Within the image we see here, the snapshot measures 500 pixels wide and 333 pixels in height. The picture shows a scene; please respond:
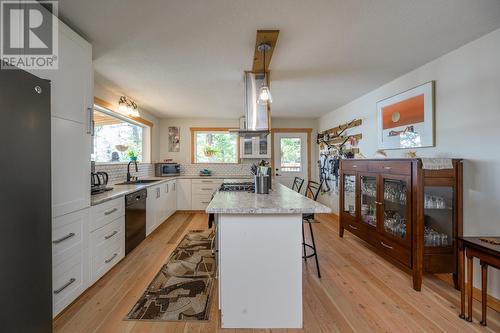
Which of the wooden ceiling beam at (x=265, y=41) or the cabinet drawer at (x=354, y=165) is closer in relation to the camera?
the wooden ceiling beam at (x=265, y=41)

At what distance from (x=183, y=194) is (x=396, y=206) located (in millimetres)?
4122

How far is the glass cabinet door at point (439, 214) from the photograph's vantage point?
2.15m

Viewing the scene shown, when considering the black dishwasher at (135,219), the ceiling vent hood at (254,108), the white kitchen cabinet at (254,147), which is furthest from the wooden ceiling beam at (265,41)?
the white kitchen cabinet at (254,147)

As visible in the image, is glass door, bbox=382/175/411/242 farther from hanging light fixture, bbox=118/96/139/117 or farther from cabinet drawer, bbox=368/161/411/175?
hanging light fixture, bbox=118/96/139/117

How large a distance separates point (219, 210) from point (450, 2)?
7.09 feet

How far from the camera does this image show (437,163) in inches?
81.6

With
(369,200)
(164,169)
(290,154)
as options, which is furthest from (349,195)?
(164,169)

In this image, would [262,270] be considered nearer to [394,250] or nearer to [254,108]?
[394,250]

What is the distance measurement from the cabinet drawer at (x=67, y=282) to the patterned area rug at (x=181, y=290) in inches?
20.5

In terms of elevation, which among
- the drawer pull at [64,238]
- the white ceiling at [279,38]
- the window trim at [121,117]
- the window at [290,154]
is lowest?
the drawer pull at [64,238]

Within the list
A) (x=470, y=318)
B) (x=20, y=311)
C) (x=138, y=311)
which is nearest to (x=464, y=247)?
(x=470, y=318)

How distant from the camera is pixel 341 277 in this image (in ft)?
7.49

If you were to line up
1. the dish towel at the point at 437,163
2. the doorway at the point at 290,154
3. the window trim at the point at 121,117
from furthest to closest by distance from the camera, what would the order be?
the doorway at the point at 290,154
the window trim at the point at 121,117
the dish towel at the point at 437,163

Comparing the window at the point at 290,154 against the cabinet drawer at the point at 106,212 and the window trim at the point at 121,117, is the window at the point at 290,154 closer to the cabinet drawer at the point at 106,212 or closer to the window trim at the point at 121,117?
the window trim at the point at 121,117
